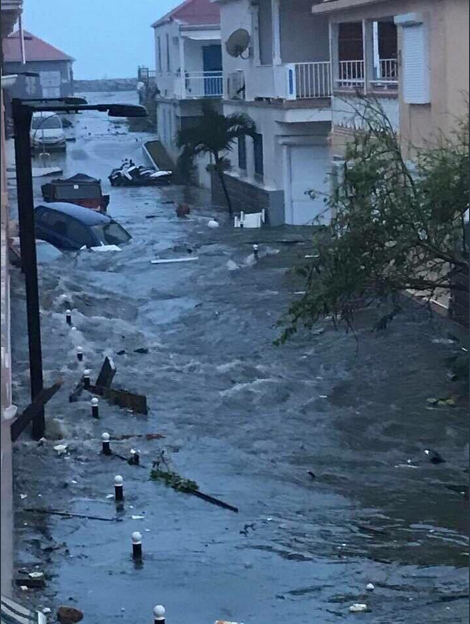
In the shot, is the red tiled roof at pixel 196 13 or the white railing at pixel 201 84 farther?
the red tiled roof at pixel 196 13

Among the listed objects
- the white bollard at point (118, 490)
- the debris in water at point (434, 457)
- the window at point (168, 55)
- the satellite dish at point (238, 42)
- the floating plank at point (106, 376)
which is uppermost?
the window at point (168, 55)

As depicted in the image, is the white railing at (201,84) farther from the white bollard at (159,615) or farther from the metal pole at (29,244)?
the white bollard at (159,615)

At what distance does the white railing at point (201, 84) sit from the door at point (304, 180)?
1518 centimetres

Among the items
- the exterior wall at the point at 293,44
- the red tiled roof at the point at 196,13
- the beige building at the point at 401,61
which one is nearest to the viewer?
the beige building at the point at 401,61

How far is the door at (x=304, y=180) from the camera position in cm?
3033

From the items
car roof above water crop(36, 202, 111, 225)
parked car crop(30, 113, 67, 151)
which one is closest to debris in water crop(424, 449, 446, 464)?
car roof above water crop(36, 202, 111, 225)

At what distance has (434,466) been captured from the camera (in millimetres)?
12234

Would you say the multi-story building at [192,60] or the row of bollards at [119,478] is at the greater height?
the multi-story building at [192,60]

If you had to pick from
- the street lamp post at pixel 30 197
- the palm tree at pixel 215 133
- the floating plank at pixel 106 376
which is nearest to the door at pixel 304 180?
the palm tree at pixel 215 133

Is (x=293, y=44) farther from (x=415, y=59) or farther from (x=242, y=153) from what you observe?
(x=415, y=59)

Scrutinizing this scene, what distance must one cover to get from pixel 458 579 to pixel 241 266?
667 inches

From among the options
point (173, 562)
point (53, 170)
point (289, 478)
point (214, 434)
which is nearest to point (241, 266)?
point (214, 434)

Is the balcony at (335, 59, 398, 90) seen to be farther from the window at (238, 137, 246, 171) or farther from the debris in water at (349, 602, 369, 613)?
the debris in water at (349, 602, 369, 613)

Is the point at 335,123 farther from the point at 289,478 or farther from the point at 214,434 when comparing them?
the point at 289,478
